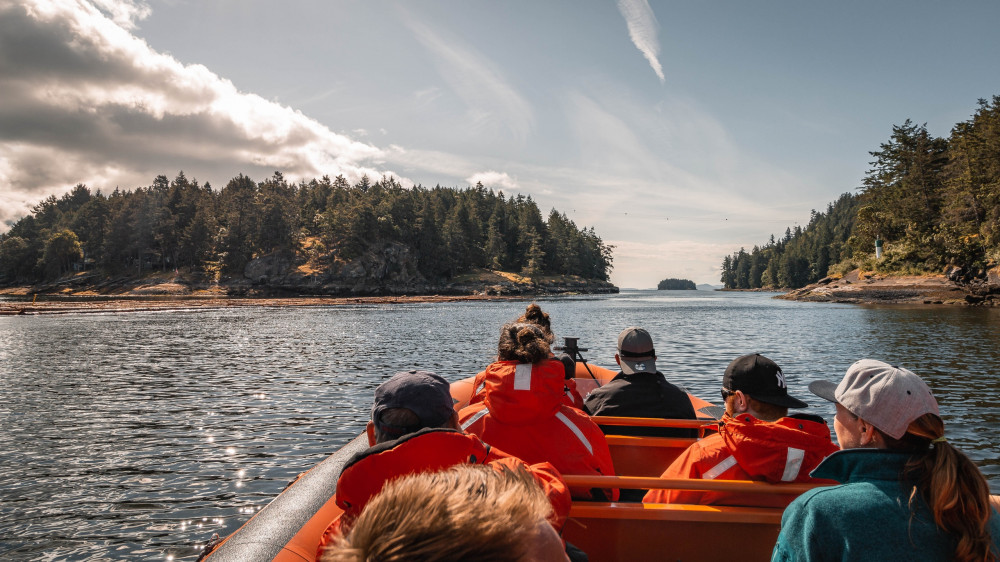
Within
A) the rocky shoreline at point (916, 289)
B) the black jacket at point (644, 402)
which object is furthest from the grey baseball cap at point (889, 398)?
the rocky shoreline at point (916, 289)

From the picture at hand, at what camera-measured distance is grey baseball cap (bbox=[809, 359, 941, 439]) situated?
2047 millimetres

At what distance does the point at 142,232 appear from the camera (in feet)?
331

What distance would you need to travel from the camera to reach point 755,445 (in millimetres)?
3279

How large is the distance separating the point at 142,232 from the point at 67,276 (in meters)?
20.6

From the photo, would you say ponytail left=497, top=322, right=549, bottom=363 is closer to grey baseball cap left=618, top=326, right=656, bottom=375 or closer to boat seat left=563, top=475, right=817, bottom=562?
boat seat left=563, top=475, right=817, bottom=562

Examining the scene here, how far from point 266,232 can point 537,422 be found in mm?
108074

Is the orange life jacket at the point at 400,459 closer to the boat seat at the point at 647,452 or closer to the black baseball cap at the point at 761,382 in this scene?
the black baseball cap at the point at 761,382

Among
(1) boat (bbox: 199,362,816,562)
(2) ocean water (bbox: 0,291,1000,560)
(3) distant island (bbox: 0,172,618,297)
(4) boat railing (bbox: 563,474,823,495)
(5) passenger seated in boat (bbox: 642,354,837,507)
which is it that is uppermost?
(3) distant island (bbox: 0,172,618,297)

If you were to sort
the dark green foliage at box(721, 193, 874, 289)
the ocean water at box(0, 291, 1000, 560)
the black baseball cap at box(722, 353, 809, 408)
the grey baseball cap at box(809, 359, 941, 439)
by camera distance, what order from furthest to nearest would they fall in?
1. the dark green foliage at box(721, 193, 874, 289)
2. the ocean water at box(0, 291, 1000, 560)
3. the black baseball cap at box(722, 353, 809, 408)
4. the grey baseball cap at box(809, 359, 941, 439)

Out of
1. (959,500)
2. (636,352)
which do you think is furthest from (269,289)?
(959,500)

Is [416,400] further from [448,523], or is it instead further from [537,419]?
[448,523]

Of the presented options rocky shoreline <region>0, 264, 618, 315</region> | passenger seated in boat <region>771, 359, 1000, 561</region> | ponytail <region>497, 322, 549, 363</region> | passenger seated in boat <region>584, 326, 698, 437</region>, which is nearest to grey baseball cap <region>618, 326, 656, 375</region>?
passenger seated in boat <region>584, 326, 698, 437</region>

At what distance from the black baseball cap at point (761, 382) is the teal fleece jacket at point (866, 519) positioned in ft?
5.00

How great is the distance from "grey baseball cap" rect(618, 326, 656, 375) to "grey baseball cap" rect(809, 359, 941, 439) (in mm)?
2920
